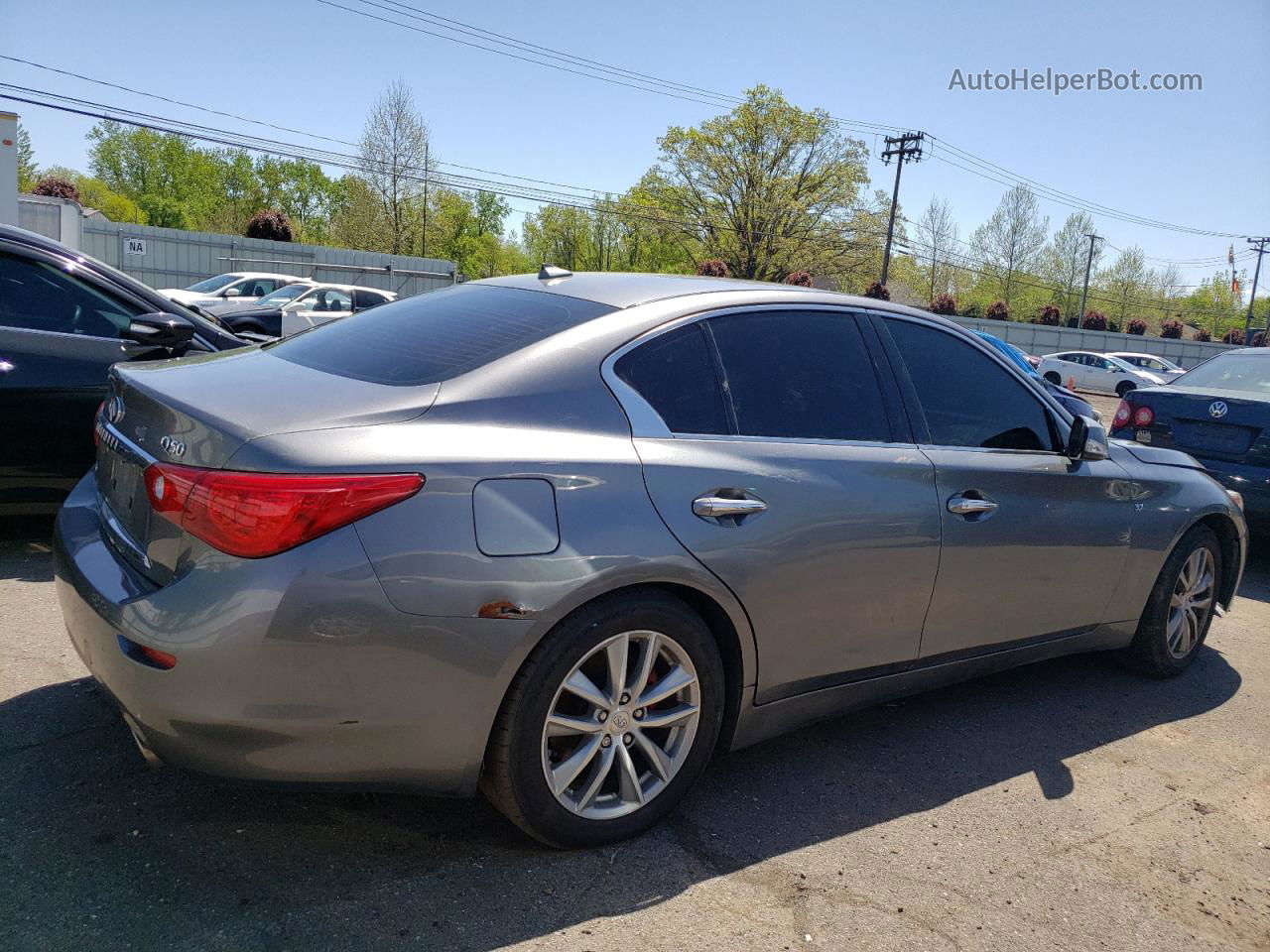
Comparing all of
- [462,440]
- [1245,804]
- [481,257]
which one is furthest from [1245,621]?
[481,257]

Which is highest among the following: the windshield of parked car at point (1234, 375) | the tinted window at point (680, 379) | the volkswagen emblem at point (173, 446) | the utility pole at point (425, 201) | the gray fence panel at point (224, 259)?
the utility pole at point (425, 201)

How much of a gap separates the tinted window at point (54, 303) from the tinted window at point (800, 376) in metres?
3.49

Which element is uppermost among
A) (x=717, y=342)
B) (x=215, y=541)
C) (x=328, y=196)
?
(x=328, y=196)

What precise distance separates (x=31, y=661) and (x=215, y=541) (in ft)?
6.36

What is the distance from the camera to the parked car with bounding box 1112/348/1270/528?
6.70 metres

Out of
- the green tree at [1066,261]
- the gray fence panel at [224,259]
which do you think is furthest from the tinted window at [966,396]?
the green tree at [1066,261]

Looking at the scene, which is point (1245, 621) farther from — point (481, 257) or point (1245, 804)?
point (481, 257)

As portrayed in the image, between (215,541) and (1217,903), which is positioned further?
(1217,903)

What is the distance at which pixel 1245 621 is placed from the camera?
5.83m

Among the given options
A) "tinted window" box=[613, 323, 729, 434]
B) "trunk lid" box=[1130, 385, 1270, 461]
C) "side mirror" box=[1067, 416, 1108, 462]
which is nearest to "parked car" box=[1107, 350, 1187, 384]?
"trunk lid" box=[1130, 385, 1270, 461]

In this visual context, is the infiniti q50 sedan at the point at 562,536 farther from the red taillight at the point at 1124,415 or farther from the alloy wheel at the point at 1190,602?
the red taillight at the point at 1124,415

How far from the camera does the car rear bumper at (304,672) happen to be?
2.22 metres

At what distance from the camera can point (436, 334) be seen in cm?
306

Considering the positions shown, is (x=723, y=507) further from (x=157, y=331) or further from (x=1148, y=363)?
(x=1148, y=363)
